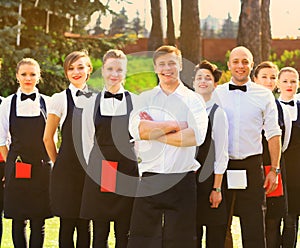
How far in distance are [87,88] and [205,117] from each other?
1.33 meters

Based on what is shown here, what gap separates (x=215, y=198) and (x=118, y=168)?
734 millimetres

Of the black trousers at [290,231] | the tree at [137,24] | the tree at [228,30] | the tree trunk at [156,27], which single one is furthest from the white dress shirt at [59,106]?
the tree at [228,30]

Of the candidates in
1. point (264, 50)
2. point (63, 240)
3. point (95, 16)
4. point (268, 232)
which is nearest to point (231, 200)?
point (268, 232)

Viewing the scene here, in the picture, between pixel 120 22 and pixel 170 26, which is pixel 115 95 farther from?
pixel 120 22

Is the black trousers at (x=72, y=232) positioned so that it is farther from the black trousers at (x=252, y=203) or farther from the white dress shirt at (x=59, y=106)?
the black trousers at (x=252, y=203)

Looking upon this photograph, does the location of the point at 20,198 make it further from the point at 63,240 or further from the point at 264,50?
the point at 264,50

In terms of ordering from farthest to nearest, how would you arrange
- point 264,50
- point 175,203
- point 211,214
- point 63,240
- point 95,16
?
point 264,50 → point 95,16 → point 63,240 → point 211,214 → point 175,203

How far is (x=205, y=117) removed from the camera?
17.4 ft

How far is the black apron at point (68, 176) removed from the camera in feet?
20.1

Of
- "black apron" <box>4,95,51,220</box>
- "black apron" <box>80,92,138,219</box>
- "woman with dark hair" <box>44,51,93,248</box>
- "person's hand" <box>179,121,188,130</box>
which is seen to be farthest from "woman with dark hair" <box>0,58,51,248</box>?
"person's hand" <box>179,121,188,130</box>

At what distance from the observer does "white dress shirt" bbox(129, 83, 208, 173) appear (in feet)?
17.1

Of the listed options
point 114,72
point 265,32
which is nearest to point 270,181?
point 114,72

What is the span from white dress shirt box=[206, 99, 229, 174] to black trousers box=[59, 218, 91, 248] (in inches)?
49.2

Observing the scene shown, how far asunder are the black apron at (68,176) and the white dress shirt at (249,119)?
1.17 m
